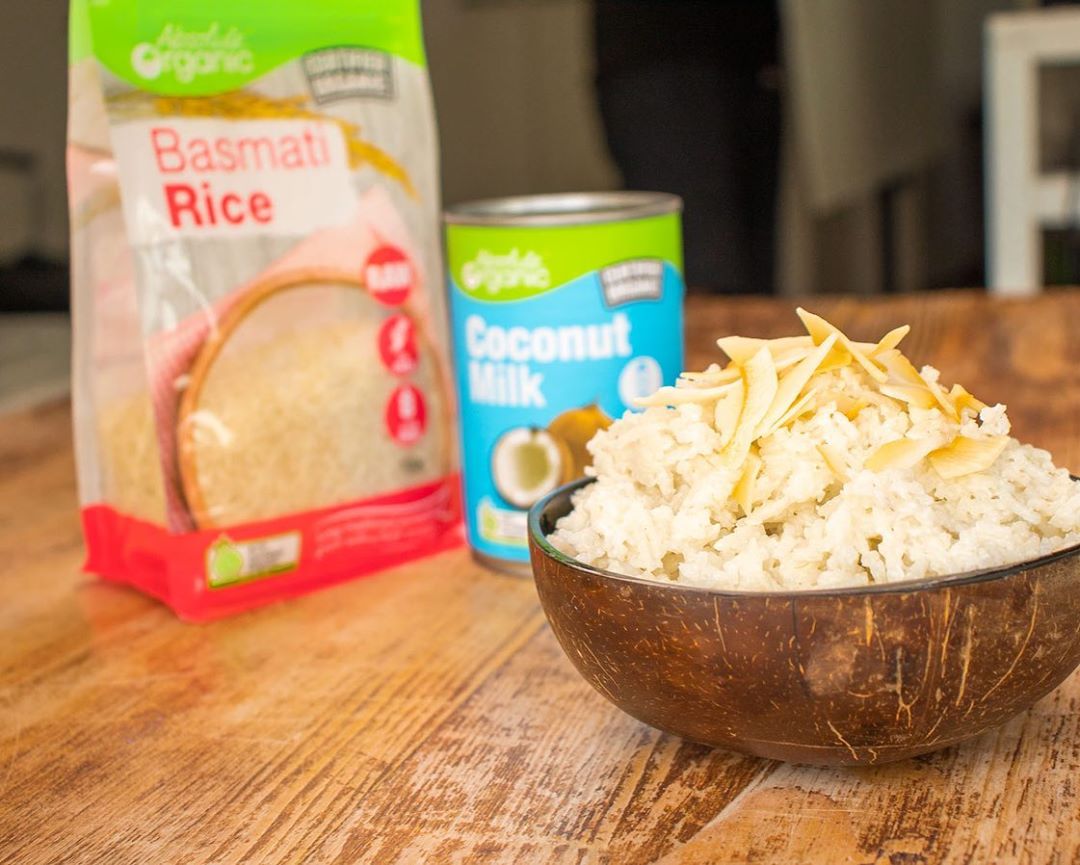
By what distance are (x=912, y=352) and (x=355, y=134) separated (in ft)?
2.31

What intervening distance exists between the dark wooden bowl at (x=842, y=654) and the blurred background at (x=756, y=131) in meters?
1.07

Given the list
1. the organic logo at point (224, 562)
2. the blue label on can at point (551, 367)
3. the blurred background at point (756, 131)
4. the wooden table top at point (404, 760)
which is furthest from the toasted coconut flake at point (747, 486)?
the blurred background at point (756, 131)

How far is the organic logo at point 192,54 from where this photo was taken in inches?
32.1

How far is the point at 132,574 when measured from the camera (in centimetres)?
90

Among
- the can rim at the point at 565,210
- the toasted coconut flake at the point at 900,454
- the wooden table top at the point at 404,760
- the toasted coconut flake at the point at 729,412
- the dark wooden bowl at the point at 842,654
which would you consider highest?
the can rim at the point at 565,210

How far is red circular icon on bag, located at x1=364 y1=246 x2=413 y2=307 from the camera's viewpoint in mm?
930

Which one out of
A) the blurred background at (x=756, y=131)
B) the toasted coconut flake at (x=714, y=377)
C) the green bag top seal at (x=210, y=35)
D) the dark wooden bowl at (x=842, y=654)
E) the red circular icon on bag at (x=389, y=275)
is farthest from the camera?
the blurred background at (x=756, y=131)

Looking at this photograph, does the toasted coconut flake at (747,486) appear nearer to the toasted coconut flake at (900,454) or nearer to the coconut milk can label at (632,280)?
the toasted coconut flake at (900,454)

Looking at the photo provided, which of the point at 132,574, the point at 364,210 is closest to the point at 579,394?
the point at 364,210

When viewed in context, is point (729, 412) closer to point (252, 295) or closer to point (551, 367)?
point (551, 367)

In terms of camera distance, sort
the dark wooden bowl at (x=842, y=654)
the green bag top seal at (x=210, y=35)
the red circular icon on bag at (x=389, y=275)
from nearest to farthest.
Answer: the dark wooden bowl at (x=842, y=654) < the green bag top seal at (x=210, y=35) < the red circular icon on bag at (x=389, y=275)

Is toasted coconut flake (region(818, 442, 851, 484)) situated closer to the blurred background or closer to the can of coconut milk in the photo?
the can of coconut milk

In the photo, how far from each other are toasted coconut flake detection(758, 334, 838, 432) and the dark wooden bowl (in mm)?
97

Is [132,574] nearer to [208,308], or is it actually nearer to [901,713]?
[208,308]
